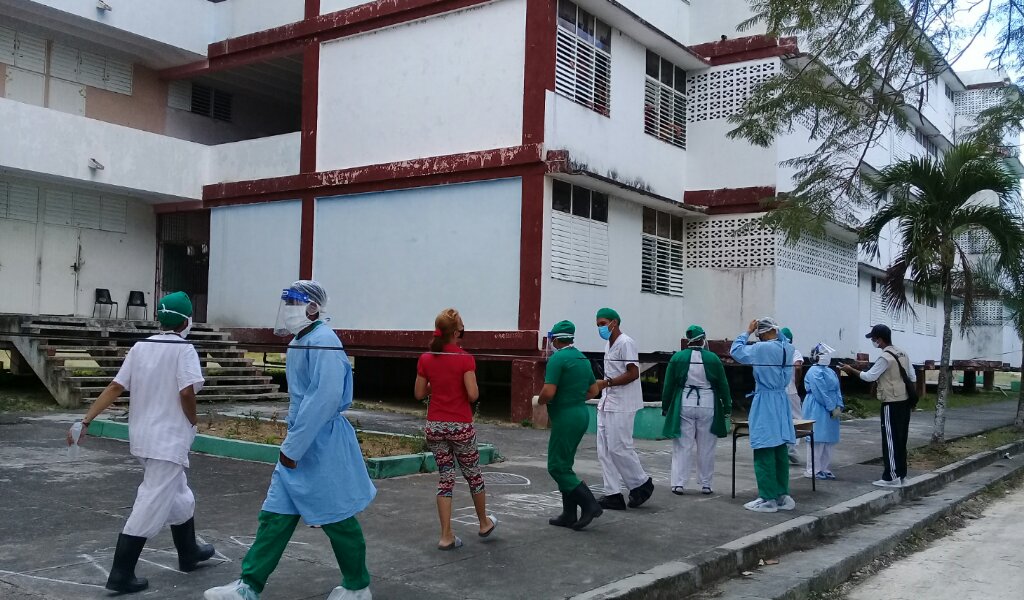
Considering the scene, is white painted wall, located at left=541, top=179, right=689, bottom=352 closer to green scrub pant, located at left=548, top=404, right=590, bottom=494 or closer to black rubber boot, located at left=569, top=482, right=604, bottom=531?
green scrub pant, located at left=548, top=404, right=590, bottom=494

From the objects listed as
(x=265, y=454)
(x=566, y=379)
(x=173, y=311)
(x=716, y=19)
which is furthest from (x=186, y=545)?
(x=716, y=19)

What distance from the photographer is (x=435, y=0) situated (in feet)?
52.9

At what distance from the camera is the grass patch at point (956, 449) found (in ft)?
41.7

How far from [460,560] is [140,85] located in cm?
1783

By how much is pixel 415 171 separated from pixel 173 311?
36.0 ft

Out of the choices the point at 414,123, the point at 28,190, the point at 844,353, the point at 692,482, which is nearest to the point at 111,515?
the point at 692,482

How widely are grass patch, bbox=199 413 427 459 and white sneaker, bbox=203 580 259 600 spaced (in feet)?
15.9

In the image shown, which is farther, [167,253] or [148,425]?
[167,253]

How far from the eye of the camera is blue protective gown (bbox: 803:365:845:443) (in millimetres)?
10492

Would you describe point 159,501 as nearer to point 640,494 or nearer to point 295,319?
point 295,319

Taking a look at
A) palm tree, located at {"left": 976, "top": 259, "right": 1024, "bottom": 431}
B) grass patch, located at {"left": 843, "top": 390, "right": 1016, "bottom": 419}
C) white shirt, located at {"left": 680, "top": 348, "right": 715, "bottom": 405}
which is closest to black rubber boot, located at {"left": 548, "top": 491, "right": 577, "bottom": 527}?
white shirt, located at {"left": 680, "top": 348, "right": 715, "bottom": 405}

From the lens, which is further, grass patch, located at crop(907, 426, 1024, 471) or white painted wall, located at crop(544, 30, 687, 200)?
white painted wall, located at crop(544, 30, 687, 200)

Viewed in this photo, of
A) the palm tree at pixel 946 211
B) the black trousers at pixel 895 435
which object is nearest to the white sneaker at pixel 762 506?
the black trousers at pixel 895 435

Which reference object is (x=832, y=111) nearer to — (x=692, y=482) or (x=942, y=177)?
(x=942, y=177)
